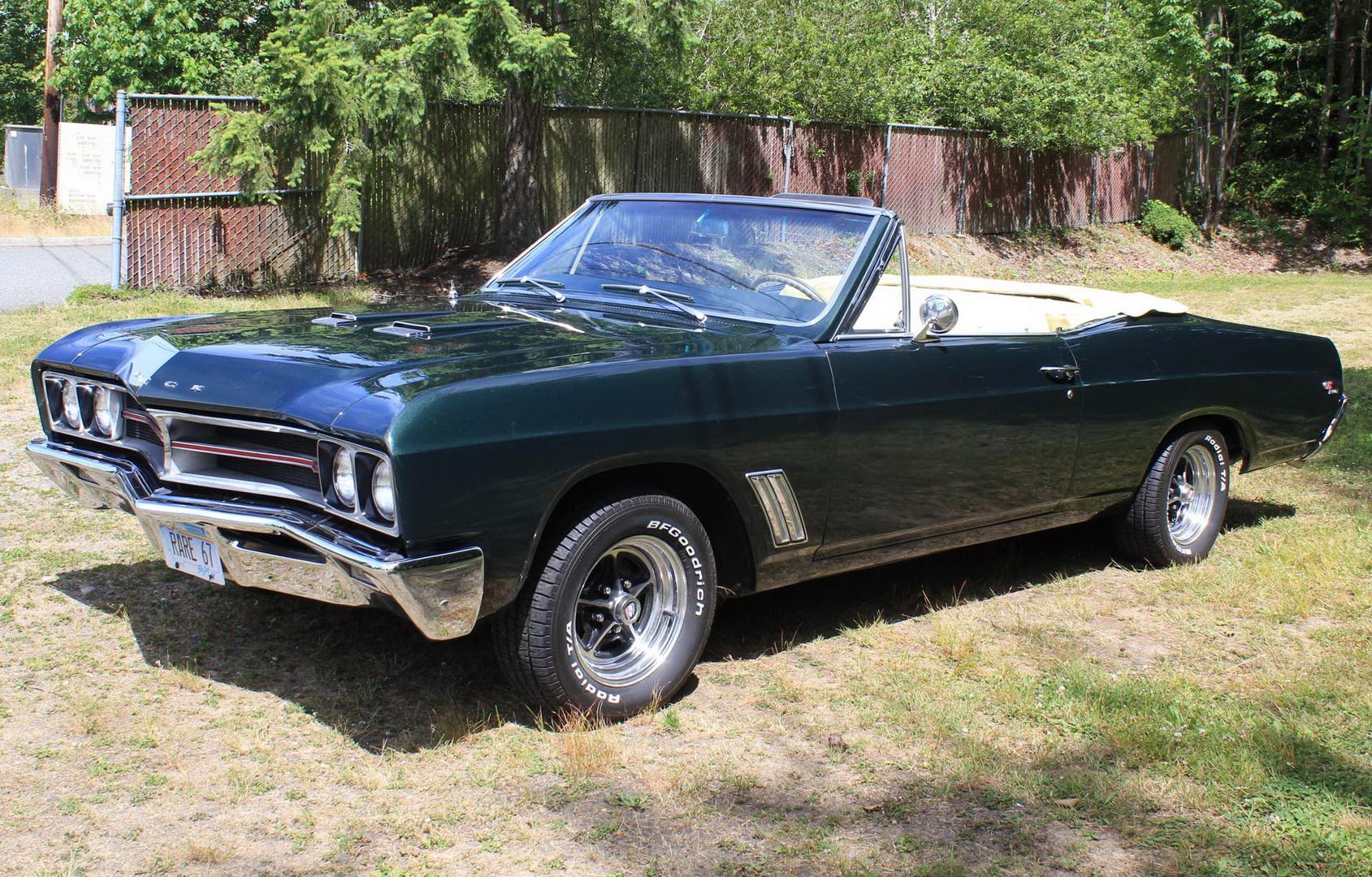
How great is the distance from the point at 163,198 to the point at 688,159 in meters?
8.93

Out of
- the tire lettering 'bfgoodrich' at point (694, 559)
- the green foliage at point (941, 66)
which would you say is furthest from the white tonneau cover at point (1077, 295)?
the green foliage at point (941, 66)

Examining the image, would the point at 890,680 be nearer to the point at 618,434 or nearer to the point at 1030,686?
the point at 1030,686

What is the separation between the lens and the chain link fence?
42.8 feet

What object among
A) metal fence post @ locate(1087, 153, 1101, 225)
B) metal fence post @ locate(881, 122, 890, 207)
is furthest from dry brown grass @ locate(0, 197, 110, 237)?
metal fence post @ locate(1087, 153, 1101, 225)

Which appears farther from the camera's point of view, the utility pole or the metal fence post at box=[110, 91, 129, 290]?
the utility pole

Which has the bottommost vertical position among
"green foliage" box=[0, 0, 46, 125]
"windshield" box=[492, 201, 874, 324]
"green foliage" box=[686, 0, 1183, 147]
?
"windshield" box=[492, 201, 874, 324]

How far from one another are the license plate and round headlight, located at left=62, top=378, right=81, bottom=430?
735 millimetres

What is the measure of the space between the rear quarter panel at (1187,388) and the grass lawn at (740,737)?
665 millimetres

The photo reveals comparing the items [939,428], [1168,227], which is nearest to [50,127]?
[1168,227]

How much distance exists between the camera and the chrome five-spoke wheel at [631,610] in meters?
4.12

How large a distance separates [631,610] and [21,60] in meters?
43.0

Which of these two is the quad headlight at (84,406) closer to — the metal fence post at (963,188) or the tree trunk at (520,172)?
the tree trunk at (520,172)

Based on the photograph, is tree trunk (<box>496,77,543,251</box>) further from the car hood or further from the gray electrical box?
the gray electrical box

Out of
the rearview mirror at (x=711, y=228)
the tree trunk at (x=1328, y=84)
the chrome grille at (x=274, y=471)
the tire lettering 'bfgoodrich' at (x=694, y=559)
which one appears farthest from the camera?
the tree trunk at (x=1328, y=84)
